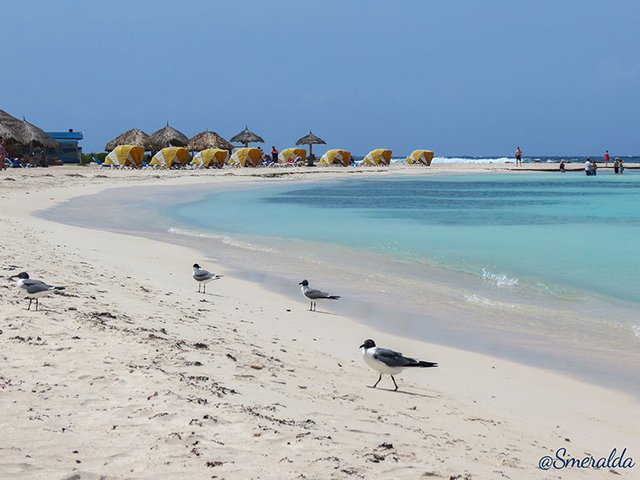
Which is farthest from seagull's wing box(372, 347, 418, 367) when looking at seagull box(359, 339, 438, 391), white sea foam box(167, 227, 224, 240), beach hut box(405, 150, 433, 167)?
beach hut box(405, 150, 433, 167)

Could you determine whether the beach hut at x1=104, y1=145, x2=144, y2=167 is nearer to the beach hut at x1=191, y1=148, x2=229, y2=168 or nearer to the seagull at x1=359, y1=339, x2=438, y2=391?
the beach hut at x1=191, y1=148, x2=229, y2=168

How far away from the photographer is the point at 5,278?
7527mm

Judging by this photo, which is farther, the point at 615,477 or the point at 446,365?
the point at 446,365

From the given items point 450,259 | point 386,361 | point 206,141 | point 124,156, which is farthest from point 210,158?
point 386,361

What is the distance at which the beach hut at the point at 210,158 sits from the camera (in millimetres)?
48906

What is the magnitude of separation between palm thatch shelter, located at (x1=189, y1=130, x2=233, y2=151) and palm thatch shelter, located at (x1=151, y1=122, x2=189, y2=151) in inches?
26.6

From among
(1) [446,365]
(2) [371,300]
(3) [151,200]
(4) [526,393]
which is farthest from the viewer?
(3) [151,200]

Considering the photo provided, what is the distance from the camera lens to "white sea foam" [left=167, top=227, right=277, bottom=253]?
14.2 metres

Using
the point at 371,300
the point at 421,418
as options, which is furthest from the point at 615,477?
the point at 371,300

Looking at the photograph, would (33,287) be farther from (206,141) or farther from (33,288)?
(206,141)

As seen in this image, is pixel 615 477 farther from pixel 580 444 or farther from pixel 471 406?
pixel 471 406

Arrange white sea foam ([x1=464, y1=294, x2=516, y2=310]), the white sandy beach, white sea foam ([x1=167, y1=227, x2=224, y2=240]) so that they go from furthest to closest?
white sea foam ([x1=167, y1=227, x2=224, y2=240]), white sea foam ([x1=464, y1=294, x2=516, y2=310]), the white sandy beach

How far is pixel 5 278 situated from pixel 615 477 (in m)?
6.00

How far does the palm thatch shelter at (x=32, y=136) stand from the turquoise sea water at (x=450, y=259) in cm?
1447
